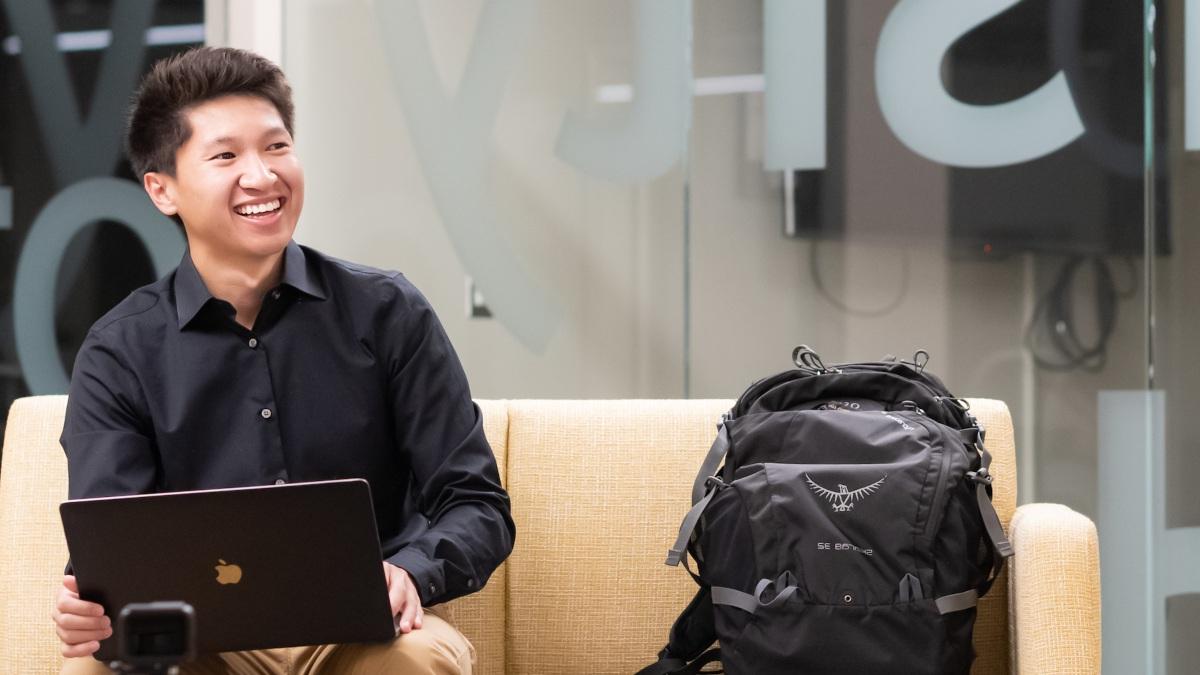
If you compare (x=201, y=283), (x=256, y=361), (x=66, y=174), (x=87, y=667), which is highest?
(x=66, y=174)

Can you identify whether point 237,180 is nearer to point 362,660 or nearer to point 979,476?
point 362,660

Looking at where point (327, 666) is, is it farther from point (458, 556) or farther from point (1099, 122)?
point (1099, 122)

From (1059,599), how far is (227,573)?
1.11 meters

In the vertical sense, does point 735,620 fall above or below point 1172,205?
below

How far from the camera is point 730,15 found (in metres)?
3.67

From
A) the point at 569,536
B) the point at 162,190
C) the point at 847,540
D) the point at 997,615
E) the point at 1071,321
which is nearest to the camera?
the point at 847,540

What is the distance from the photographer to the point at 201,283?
6.61 ft

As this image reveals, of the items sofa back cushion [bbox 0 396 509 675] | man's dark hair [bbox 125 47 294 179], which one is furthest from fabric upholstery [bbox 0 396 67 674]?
man's dark hair [bbox 125 47 294 179]

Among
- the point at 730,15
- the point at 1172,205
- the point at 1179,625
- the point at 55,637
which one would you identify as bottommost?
the point at 1179,625

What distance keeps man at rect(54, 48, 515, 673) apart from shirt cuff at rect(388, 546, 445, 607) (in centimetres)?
10

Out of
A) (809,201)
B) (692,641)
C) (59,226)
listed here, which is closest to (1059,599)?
(692,641)

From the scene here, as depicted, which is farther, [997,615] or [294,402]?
[997,615]

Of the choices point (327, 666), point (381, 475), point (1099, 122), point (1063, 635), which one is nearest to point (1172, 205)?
point (1099, 122)

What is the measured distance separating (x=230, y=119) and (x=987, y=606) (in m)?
1.43
